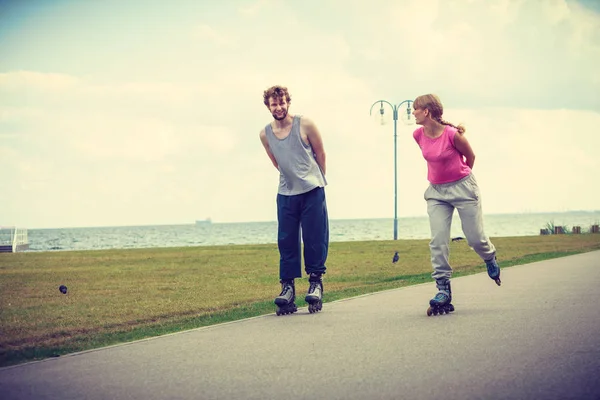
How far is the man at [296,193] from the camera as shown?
289 inches

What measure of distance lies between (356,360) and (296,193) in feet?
9.28

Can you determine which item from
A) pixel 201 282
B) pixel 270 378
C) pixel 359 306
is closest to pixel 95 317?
pixel 359 306

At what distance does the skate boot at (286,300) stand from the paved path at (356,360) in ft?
0.28

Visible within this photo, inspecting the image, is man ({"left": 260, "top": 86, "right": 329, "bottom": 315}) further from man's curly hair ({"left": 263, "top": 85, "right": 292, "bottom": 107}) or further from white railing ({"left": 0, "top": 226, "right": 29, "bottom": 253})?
white railing ({"left": 0, "top": 226, "right": 29, "bottom": 253})

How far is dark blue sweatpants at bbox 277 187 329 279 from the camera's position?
749cm

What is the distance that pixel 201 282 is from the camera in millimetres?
13148

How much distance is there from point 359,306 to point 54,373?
3.76 meters

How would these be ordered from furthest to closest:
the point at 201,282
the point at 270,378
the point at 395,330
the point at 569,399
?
the point at 201,282 < the point at 395,330 < the point at 270,378 < the point at 569,399

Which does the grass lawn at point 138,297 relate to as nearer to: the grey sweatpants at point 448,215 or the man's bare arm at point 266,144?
the man's bare arm at point 266,144

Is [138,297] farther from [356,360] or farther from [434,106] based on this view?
[356,360]

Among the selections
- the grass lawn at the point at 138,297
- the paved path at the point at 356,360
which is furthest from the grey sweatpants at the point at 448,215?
the grass lawn at the point at 138,297

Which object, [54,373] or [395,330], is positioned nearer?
[54,373]

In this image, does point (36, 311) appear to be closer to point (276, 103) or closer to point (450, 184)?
point (276, 103)

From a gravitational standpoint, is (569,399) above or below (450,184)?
below
